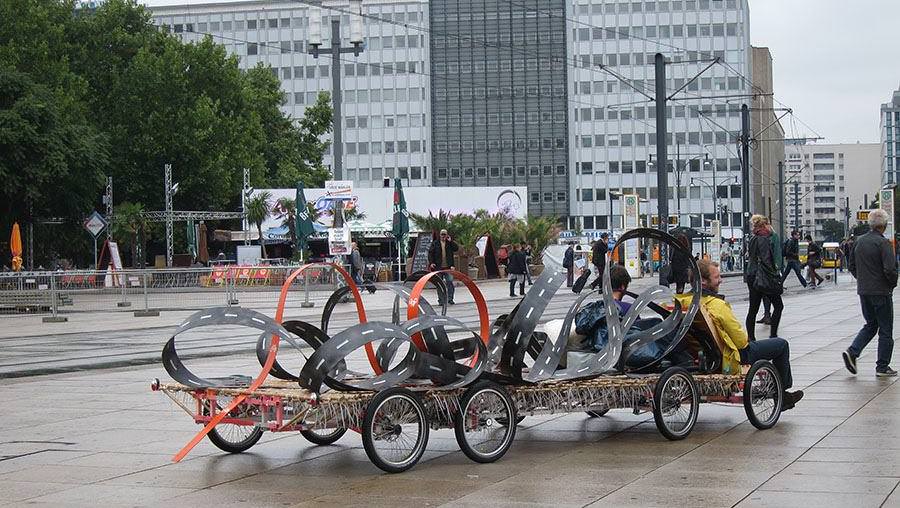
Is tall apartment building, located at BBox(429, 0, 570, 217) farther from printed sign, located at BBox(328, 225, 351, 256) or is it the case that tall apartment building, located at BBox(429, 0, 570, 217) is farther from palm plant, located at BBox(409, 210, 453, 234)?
printed sign, located at BBox(328, 225, 351, 256)

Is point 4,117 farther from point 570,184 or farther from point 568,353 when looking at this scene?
point 570,184

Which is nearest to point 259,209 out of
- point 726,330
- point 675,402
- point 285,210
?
point 285,210

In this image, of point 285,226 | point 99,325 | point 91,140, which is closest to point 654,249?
point 285,226

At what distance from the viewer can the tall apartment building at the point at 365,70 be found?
136 metres

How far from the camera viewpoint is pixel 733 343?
10336mm

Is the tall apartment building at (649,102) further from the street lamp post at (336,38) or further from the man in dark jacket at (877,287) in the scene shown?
the man in dark jacket at (877,287)

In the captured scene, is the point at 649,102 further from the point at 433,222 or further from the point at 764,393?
the point at 764,393

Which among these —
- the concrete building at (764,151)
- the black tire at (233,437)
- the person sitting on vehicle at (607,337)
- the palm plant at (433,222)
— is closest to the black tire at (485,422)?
the person sitting on vehicle at (607,337)

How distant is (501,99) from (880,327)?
12754 cm

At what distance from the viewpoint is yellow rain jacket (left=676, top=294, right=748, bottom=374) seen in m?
10.3

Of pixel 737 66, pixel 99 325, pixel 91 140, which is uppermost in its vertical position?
pixel 737 66

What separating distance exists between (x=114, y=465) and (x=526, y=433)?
306 cm

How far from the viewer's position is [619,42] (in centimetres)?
13312

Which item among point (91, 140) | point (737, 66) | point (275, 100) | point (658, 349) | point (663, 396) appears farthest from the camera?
point (737, 66)
